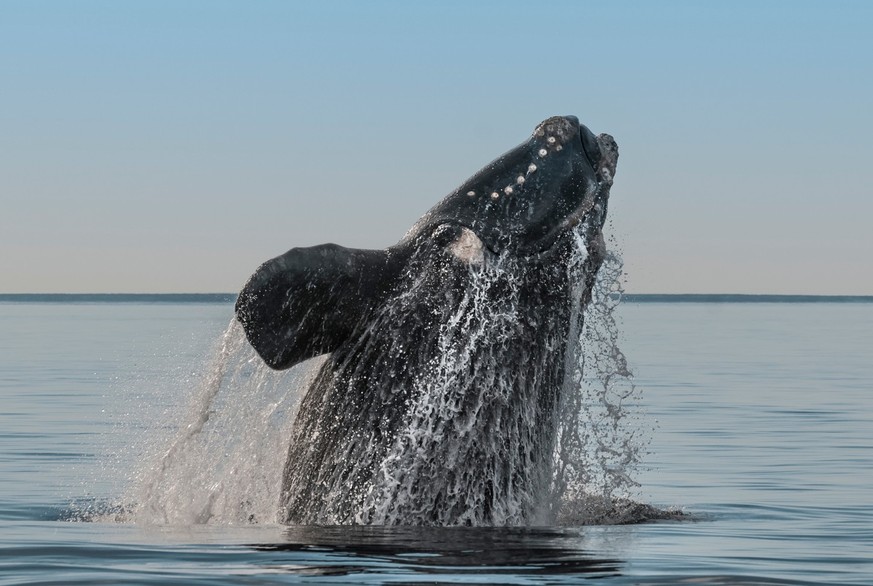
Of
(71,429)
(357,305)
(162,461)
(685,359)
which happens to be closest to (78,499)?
(162,461)

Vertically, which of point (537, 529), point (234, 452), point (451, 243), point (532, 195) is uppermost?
point (532, 195)

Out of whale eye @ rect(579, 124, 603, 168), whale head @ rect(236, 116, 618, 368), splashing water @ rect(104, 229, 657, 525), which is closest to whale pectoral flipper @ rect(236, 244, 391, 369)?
whale head @ rect(236, 116, 618, 368)

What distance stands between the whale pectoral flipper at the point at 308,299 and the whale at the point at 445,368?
2 centimetres

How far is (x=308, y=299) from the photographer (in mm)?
11242

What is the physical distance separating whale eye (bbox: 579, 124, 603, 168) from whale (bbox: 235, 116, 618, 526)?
73 cm

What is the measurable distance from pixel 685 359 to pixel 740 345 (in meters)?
14.0

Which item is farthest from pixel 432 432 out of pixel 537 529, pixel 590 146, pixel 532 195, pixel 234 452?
pixel 590 146

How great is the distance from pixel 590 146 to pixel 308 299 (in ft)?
10.5

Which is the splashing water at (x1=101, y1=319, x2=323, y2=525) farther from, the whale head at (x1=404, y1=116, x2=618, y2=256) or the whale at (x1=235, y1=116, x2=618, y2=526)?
the whale head at (x1=404, y1=116, x2=618, y2=256)

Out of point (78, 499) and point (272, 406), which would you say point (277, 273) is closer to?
point (272, 406)

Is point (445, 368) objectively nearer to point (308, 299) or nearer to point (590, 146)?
point (308, 299)

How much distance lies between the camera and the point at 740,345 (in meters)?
63.8

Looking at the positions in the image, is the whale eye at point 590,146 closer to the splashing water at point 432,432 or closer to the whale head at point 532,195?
the whale head at point 532,195

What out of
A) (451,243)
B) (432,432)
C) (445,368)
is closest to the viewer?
(432,432)
